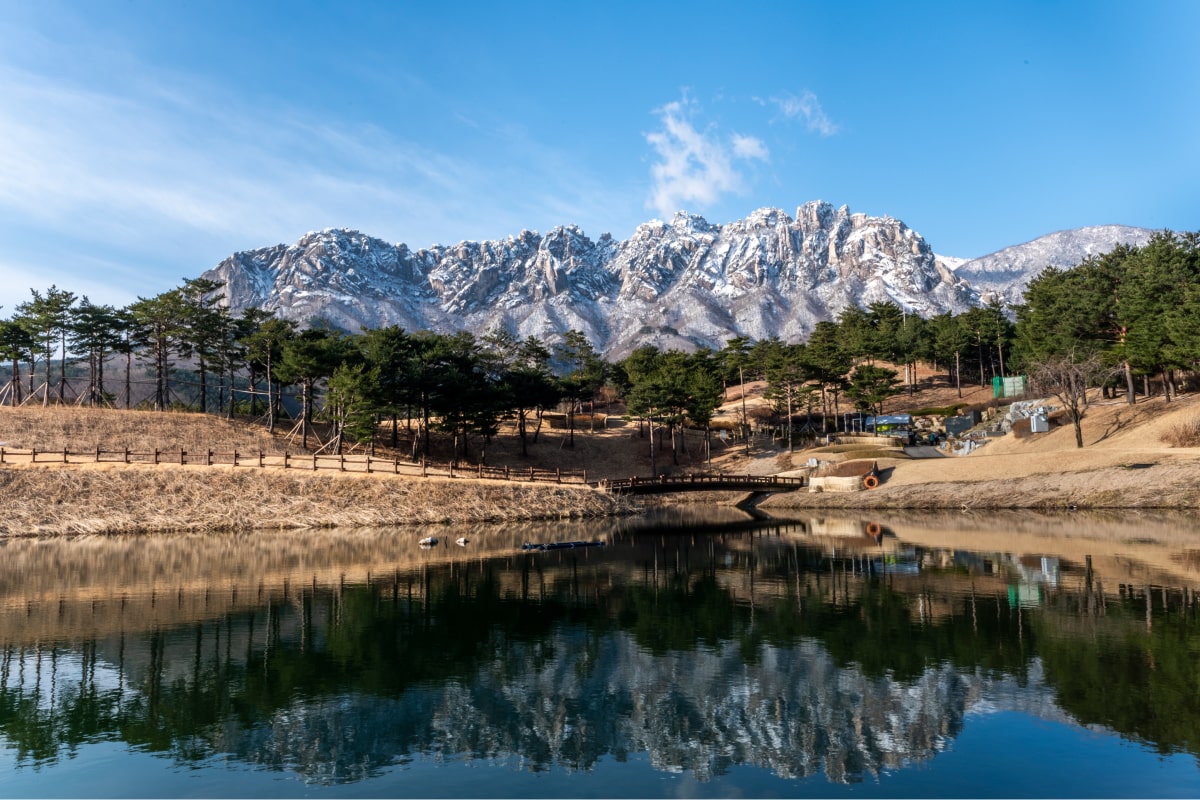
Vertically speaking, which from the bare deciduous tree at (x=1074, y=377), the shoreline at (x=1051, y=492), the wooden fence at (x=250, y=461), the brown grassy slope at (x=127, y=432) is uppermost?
the bare deciduous tree at (x=1074, y=377)

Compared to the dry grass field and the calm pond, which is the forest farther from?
the calm pond

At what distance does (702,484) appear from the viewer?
76.5m

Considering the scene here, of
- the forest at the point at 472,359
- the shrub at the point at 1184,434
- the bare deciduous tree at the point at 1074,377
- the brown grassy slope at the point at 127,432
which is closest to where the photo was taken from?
the shrub at the point at 1184,434

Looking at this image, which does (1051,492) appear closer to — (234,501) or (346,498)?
(346,498)

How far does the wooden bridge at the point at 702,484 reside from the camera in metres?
73.8

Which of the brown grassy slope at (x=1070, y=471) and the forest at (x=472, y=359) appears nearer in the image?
the brown grassy slope at (x=1070, y=471)

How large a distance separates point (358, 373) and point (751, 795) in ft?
227

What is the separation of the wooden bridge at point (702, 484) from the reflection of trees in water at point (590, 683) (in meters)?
45.2

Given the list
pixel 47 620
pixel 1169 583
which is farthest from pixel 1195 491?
pixel 47 620

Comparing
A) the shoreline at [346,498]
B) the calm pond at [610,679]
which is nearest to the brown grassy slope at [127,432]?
the shoreline at [346,498]

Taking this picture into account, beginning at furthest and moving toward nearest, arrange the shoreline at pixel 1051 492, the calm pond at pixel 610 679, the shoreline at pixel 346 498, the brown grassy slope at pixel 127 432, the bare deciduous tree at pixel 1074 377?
the bare deciduous tree at pixel 1074 377, the brown grassy slope at pixel 127 432, the shoreline at pixel 1051 492, the shoreline at pixel 346 498, the calm pond at pixel 610 679

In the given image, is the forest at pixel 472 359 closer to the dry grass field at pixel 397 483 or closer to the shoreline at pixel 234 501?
the dry grass field at pixel 397 483

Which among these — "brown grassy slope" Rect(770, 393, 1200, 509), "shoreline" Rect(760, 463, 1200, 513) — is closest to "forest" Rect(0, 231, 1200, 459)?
"brown grassy slope" Rect(770, 393, 1200, 509)

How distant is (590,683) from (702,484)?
193ft
